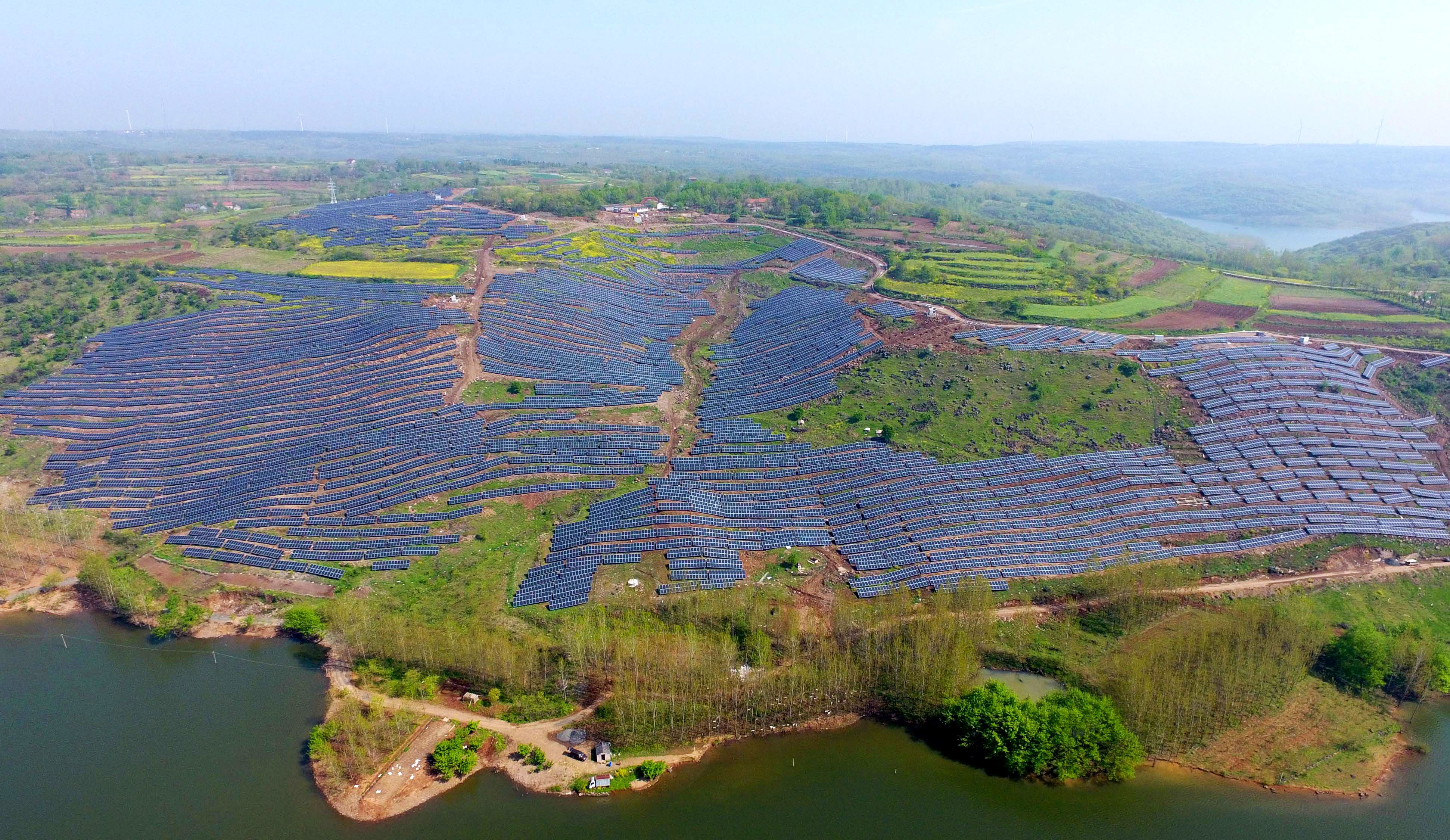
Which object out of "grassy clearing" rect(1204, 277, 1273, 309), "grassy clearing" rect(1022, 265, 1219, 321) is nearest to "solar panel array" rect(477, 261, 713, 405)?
"grassy clearing" rect(1022, 265, 1219, 321)

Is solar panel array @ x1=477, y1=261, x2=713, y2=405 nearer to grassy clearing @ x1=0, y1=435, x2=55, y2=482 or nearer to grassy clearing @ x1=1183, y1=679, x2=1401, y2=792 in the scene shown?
grassy clearing @ x1=0, y1=435, x2=55, y2=482

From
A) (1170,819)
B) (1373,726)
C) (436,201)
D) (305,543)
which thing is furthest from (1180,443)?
(436,201)

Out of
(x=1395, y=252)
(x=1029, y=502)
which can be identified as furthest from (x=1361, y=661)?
(x=1395, y=252)

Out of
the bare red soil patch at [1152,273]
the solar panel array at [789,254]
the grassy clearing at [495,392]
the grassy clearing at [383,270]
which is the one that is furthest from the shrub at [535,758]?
the bare red soil patch at [1152,273]

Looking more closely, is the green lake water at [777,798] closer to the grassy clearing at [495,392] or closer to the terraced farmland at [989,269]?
the grassy clearing at [495,392]

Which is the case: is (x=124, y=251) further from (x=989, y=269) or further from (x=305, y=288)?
(x=989, y=269)

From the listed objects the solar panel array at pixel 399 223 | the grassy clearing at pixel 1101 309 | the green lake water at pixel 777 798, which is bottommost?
the green lake water at pixel 777 798

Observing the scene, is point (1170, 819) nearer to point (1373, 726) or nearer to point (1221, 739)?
point (1221, 739)
